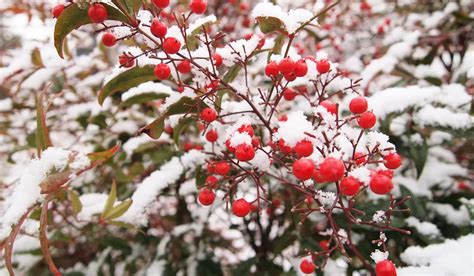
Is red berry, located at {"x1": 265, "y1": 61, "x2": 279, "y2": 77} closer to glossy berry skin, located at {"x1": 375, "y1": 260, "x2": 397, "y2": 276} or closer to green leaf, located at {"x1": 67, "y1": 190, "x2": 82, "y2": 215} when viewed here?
glossy berry skin, located at {"x1": 375, "y1": 260, "x2": 397, "y2": 276}

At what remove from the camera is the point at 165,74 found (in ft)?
3.84

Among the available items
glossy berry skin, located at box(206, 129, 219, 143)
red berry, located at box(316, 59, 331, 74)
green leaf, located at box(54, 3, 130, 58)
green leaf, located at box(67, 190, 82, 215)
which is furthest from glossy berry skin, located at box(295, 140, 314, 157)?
green leaf, located at box(67, 190, 82, 215)

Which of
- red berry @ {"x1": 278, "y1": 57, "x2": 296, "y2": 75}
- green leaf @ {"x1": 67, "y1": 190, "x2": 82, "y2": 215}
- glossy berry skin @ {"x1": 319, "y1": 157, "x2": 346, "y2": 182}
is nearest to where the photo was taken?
glossy berry skin @ {"x1": 319, "y1": 157, "x2": 346, "y2": 182}

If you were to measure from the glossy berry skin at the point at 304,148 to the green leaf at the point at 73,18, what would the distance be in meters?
0.57

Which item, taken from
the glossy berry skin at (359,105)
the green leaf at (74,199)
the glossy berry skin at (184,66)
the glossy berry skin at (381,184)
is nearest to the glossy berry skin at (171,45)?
the glossy berry skin at (184,66)

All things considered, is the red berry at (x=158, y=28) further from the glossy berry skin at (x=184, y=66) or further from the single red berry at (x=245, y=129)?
the single red berry at (x=245, y=129)

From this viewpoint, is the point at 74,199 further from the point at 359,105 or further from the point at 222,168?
the point at 359,105

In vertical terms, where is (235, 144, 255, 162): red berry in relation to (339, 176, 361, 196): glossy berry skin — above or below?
above

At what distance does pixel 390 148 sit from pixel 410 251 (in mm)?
712

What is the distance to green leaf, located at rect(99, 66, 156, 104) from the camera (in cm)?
134

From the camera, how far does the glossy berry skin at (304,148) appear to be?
0.99 m

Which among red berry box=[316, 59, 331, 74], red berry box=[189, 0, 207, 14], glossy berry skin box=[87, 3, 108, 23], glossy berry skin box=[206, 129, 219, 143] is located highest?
glossy berry skin box=[87, 3, 108, 23]

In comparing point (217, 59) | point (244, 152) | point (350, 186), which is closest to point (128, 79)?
point (217, 59)

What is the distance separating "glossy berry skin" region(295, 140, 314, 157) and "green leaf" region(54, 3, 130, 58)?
1.87 feet
